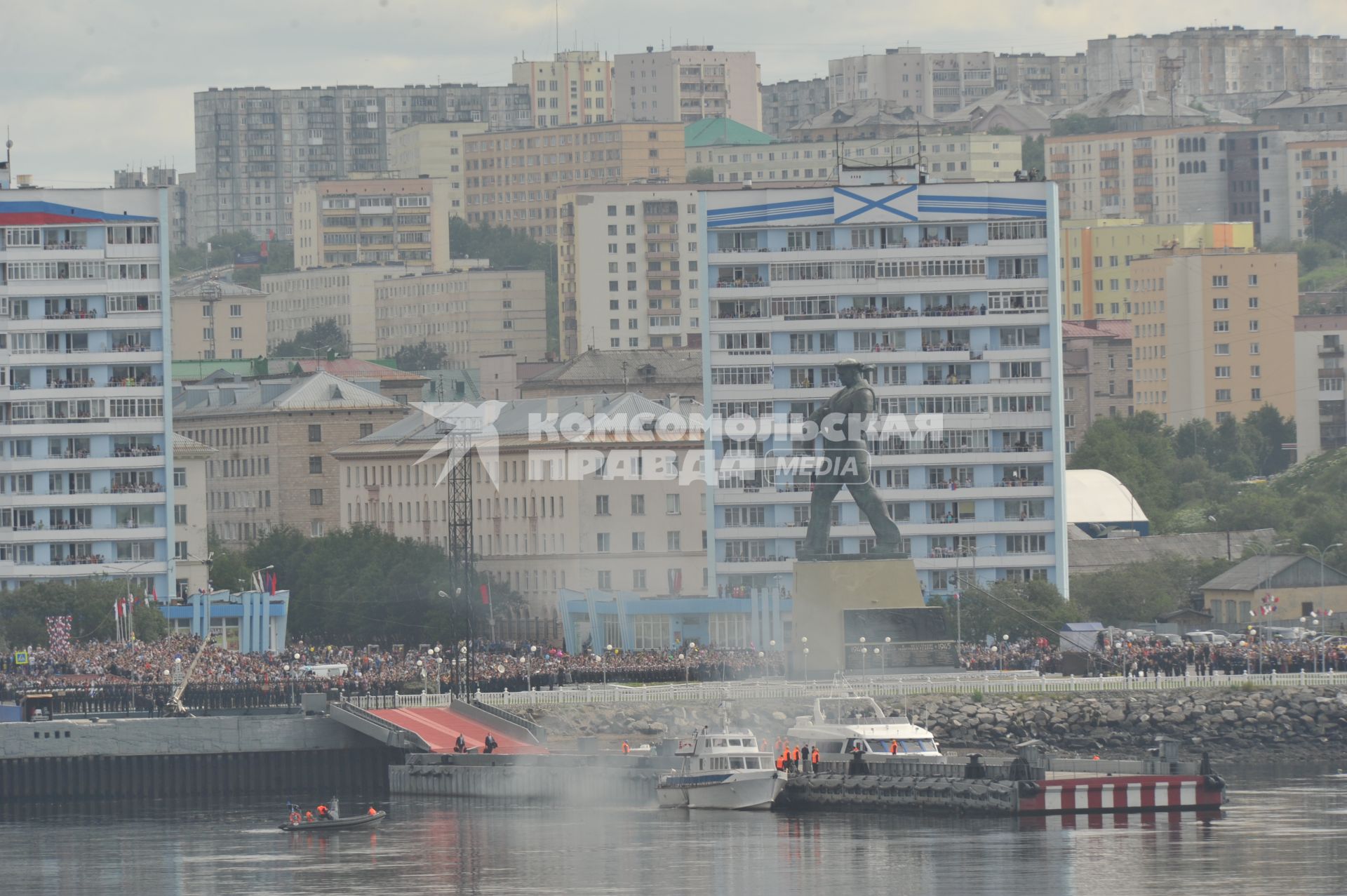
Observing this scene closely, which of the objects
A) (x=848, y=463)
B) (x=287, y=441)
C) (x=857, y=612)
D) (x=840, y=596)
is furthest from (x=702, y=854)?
(x=287, y=441)

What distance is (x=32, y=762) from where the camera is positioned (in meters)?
101

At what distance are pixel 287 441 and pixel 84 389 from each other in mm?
41058

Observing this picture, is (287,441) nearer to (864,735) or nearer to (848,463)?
(848,463)

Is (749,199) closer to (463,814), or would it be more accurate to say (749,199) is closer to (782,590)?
(782,590)

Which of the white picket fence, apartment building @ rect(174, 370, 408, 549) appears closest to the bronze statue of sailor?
the white picket fence

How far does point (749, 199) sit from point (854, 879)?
71.5 m

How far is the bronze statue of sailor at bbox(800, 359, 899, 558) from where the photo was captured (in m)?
107

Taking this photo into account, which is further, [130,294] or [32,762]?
[130,294]

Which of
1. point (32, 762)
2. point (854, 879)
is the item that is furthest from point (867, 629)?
point (854, 879)

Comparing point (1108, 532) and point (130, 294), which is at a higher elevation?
point (130, 294)

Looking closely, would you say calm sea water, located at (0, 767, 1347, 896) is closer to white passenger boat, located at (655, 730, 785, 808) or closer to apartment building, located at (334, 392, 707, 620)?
white passenger boat, located at (655, 730, 785, 808)

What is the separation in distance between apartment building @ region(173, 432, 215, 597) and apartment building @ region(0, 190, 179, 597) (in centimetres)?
1852

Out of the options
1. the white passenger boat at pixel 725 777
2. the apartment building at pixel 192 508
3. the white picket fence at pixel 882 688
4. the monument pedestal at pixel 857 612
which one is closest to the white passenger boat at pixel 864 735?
the white passenger boat at pixel 725 777

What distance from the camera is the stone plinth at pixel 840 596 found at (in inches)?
4232
